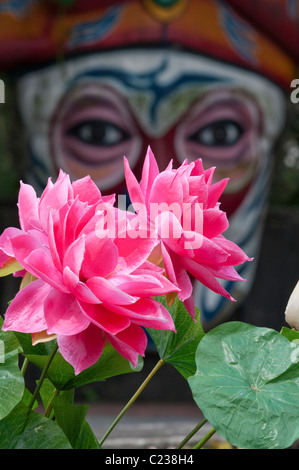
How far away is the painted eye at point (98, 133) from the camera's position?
9.00 feet

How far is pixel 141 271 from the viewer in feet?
1.20

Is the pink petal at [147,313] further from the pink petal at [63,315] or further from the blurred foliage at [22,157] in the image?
the blurred foliage at [22,157]

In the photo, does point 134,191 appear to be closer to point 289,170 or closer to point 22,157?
point 22,157

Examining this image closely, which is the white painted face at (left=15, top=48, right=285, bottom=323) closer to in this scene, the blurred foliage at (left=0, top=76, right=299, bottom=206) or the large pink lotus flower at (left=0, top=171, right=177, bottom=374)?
the blurred foliage at (left=0, top=76, right=299, bottom=206)

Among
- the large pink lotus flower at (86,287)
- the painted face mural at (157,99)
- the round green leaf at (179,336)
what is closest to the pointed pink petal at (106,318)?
the large pink lotus flower at (86,287)

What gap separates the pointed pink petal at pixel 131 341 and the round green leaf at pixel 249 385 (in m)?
0.04

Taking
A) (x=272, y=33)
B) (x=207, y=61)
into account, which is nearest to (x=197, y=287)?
(x=207, y=61)

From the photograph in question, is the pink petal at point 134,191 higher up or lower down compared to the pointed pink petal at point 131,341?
higher up

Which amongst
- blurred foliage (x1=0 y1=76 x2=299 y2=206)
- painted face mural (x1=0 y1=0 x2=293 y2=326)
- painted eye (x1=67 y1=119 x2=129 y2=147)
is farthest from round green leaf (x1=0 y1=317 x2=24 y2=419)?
blurred foliage (x1=0 y1=76 x2=299 y2=206)

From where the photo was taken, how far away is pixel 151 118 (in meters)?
2.69

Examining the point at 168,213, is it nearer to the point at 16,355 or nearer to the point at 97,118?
the point at 16,355

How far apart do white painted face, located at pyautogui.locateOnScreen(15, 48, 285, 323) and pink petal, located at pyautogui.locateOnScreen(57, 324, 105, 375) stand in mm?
2296

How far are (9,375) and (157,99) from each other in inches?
93.0

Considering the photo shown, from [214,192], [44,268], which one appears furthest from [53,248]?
[214,192]
